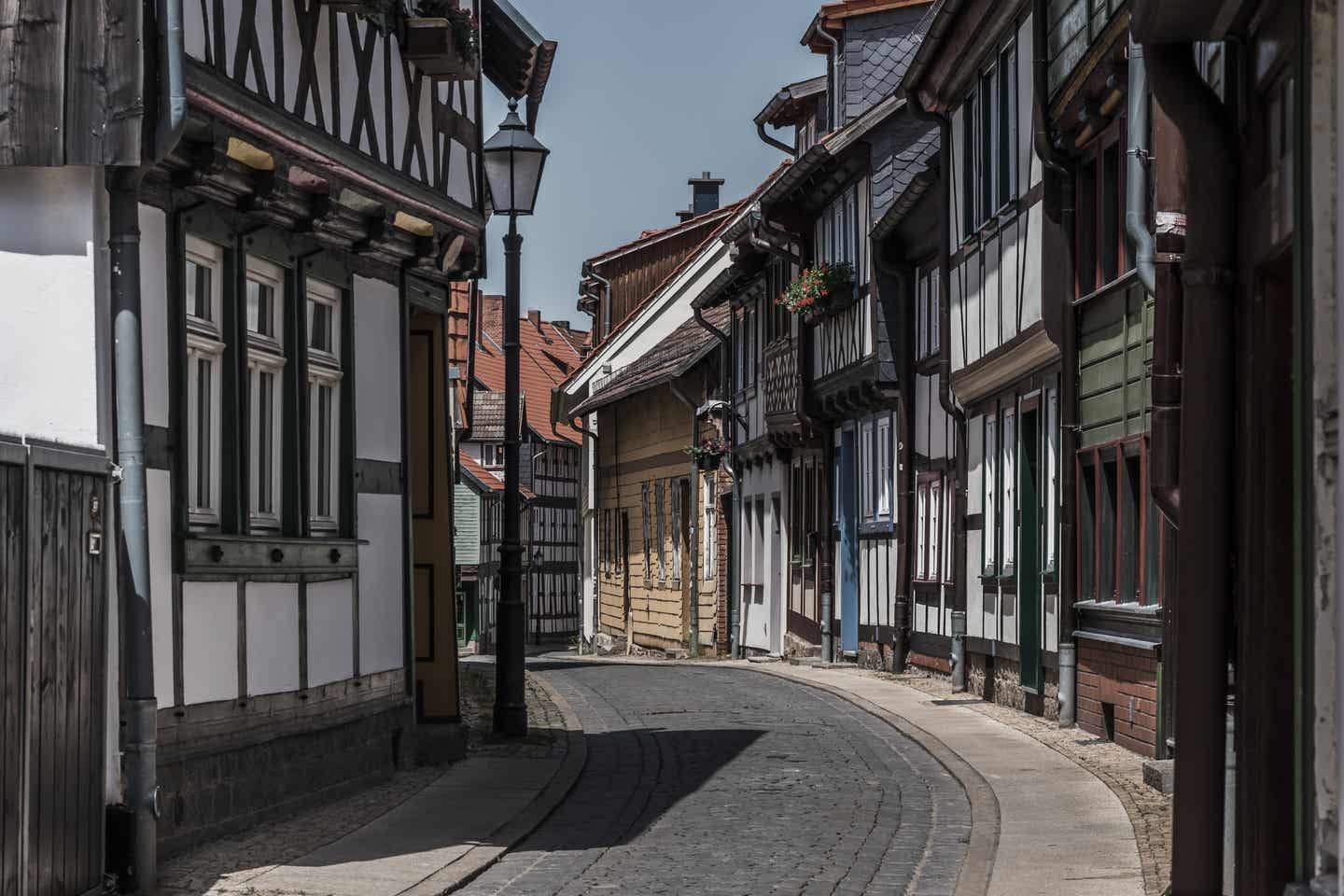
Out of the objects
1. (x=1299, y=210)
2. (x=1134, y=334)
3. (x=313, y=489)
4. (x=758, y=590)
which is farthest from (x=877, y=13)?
(x=1299, y=210)

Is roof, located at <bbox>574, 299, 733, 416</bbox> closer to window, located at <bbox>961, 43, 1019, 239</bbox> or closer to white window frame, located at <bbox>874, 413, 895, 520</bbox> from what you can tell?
white window frame, located at <bbox>874, 413, 895, 520</bbox>

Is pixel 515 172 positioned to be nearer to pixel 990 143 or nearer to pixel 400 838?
pixel 990 143

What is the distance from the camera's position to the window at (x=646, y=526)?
41125 millimetres

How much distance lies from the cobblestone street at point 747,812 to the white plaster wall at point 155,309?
2786 millimetres

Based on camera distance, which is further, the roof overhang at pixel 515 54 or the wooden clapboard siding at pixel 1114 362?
the roof overhang at pixel 515 54

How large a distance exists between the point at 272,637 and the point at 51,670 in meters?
3.17

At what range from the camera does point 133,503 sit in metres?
9.04

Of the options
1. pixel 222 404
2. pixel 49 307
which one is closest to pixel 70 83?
pixel 49 307

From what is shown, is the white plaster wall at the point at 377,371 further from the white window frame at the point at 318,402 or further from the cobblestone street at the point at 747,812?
the cobblestone street at the point at 747,812

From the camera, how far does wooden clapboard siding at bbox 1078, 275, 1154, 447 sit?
14125 mm

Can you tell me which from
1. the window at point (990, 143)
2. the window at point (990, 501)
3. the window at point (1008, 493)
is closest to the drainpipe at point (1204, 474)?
the window at point (990, 143)

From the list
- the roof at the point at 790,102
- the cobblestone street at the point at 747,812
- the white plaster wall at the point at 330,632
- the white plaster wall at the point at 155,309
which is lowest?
the cobblestone street at the point at 747,812

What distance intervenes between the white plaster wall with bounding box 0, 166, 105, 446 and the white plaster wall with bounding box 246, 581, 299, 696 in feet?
7.42

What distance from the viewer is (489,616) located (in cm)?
6222
